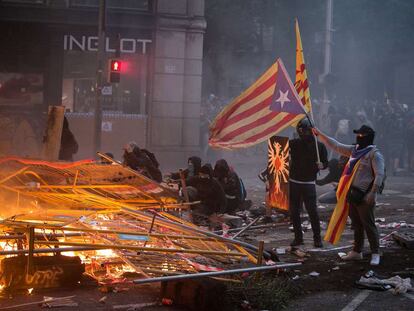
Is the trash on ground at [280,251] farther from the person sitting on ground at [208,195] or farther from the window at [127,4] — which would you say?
the window at [127,4]

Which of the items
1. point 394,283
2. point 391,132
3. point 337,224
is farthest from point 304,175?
point 391,132

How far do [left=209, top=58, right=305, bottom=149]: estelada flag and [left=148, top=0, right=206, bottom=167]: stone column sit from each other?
36.0 ft

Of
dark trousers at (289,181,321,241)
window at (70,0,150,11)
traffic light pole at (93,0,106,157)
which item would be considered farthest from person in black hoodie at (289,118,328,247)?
window at (70,0,150,11)

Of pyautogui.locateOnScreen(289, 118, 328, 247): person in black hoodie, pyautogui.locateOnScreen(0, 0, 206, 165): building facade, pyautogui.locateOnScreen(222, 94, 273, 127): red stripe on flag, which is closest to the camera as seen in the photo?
pyautogui.locateOnScreen(222, 94, 273, 127): red stripe on flag

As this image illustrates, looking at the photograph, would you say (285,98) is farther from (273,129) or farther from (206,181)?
(206,181)

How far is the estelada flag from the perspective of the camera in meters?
9.54

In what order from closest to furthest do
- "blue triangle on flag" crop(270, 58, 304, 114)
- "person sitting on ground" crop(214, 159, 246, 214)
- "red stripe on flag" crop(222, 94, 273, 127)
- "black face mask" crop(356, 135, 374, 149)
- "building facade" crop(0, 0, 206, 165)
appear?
"black face mask" crop(356, 135, 374, 149) → "blue triangle on flag" crop(270, 58, 304, 114) → "red stripe on flag" crop(222, 94, 273, 127) → "person sitting on ground" crop(214, 159, 246, 214) → "building facade" crop(0, 0, 206, 165)

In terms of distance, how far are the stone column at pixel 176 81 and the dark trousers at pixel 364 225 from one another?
11.7 meters

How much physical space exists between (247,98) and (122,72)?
35.0ft

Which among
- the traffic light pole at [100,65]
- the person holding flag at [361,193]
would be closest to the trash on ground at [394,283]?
the person holding flag at [361,193]

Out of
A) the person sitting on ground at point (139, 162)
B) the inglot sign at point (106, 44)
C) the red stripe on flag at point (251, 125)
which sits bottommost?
the person sitting on ground at point (139, 162)

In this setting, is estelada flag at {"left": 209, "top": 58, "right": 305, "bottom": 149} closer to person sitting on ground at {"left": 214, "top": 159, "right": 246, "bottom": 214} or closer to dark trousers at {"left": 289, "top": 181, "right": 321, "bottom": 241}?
dark trousers at {"left": 289, "top": 181, "right": 321, "bottom": 241}

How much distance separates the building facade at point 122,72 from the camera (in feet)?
65.8

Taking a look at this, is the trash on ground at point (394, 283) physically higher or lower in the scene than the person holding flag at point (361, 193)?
lower
